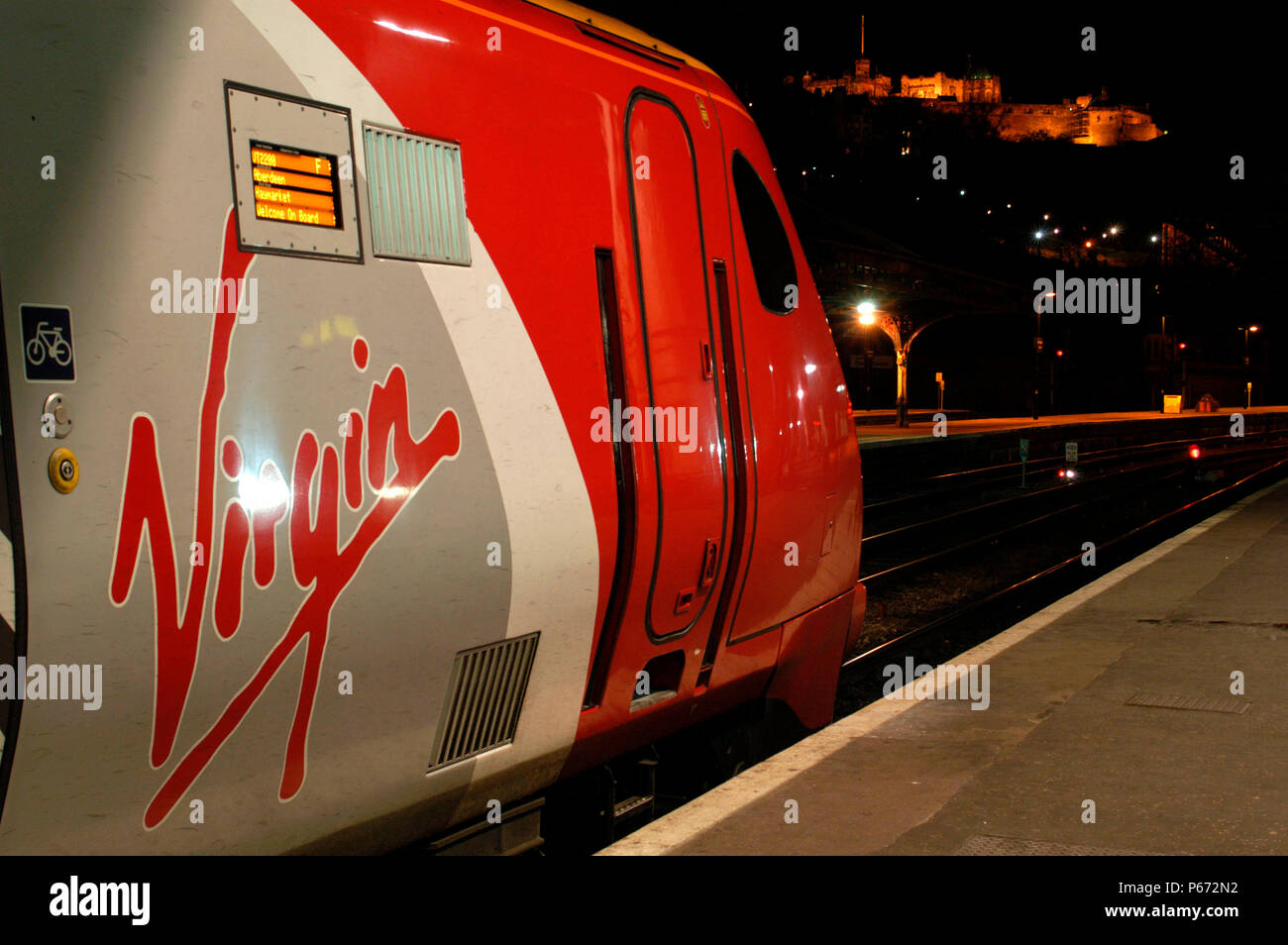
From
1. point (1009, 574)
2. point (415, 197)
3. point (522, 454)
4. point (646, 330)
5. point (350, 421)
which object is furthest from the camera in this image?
A: point (1009, 574)

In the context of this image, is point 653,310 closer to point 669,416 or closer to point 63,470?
point 669,416

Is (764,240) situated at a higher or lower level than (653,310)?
higher

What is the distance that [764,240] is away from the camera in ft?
18.3

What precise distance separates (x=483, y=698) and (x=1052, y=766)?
292 centimetres

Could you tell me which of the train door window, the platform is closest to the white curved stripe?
the platform

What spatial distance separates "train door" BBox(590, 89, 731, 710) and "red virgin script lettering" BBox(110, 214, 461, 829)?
110 centimetres

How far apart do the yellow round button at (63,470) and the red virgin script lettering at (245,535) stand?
119mm

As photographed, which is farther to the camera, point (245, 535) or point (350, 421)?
point (350, 421)

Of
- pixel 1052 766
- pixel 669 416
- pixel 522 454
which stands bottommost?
pixel 1052 766

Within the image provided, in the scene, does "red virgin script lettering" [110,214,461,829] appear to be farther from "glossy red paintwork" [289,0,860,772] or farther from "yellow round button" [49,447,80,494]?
"glossy red paintwork" [289,0,860,772]

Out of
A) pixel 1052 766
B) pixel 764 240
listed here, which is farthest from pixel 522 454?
pixel 1052 766

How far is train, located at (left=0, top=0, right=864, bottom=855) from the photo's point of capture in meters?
2.63

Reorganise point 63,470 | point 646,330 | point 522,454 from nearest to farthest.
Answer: point 63,470 → point 522,454 → point 646,330
